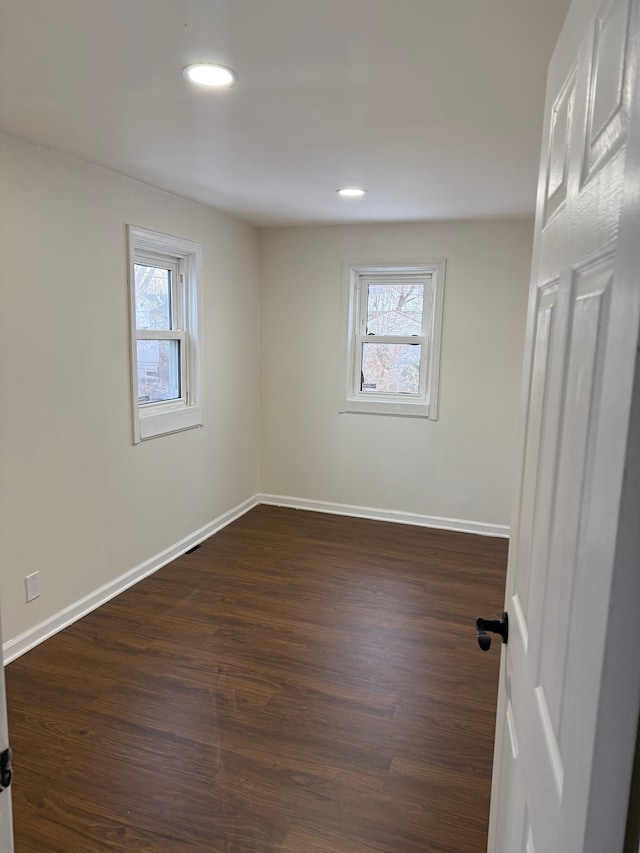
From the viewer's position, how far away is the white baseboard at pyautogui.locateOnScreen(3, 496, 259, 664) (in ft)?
8.69

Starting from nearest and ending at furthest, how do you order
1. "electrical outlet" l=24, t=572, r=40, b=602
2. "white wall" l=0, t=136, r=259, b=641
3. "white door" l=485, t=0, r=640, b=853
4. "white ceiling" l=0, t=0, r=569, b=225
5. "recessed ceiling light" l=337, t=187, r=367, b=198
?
"white door" l=485, t=0, r=640, b=853 → "white ceiling" l=0, t=0, r=569, b=225 → "white wall" l=0, t=136, r=259, b=641 → "electrical outlet" l=24, t=572, r=40, b=602 → "recessed ceiling light" l=337, t=187, r=367, b=198

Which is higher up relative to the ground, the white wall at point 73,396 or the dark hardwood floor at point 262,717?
the white wall at point 73,396

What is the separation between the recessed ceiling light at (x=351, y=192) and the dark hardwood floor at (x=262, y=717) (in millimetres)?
2373

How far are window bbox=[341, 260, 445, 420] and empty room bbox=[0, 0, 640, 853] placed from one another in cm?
3

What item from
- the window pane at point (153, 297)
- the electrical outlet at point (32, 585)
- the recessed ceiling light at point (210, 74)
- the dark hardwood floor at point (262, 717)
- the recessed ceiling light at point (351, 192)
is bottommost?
the dark hardwood floor at point (262, 717)

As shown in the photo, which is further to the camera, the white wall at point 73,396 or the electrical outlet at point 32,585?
the electrical outlet at point 32,585

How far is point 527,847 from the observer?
2.87 ft

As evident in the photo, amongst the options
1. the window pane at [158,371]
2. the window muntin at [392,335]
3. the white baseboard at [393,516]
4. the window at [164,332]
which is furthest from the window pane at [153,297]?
the white baseboard at [393,516]

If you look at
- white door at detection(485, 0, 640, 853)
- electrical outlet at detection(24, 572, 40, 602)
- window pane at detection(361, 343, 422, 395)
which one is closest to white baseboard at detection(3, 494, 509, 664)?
electrical outlet at detection(24, 572, 40, 602)

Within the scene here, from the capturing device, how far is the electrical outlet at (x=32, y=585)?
264cm

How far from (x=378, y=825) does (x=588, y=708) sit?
1.58 meters

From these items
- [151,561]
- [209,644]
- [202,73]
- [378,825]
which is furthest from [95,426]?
[378,825]

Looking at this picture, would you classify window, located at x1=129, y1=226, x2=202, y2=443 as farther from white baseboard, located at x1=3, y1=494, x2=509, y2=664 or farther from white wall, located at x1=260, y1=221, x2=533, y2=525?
white wall, located at x1=260, y1=221, x2=533, y2=525

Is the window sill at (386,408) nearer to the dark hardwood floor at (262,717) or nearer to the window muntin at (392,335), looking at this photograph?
the window muntin at (392,335)
